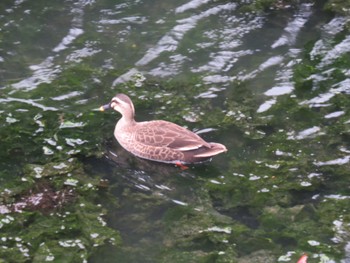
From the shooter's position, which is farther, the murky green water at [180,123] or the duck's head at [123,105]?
the duck's head at [123,105]

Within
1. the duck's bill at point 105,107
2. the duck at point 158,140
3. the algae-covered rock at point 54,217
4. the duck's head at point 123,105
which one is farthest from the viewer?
the duck's bill at point 105,107

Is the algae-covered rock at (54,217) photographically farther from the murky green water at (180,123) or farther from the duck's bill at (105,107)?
the duck's bill at (105,107)

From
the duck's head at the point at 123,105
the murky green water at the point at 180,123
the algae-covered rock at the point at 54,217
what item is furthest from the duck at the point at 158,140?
the algae-covered rock at the point at 54,217

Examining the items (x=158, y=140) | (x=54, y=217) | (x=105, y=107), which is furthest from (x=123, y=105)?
(x=54, y=217)

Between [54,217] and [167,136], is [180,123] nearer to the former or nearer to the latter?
[167,136]

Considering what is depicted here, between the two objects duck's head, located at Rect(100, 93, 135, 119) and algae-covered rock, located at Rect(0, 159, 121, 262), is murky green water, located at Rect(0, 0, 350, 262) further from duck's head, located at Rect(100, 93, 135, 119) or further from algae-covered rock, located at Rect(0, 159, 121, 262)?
duck's head, located at Rect(100, 93, 135, 119)

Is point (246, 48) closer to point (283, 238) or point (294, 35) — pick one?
point (294, 35)

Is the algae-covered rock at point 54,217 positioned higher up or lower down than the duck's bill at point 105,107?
lower down

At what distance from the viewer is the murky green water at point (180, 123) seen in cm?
796

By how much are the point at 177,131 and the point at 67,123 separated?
1.60 meters

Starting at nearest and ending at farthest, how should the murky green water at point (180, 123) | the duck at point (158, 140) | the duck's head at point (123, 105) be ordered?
the murky green water at point (180, 123)
the duck at point (158, 140)
the duck's head at point (123, 105)

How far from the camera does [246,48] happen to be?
11.6 metres

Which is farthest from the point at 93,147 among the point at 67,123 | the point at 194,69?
the point at 194,69

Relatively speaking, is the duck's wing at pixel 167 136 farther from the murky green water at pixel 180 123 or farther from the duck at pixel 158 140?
the murky green water at pixel 180 123
